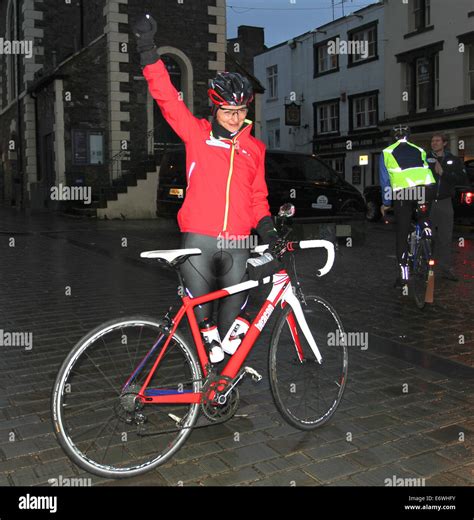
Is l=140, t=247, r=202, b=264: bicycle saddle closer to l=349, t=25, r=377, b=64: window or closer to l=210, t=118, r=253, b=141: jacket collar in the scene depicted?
l=210, t=118, r=253, b=141: jacket collar

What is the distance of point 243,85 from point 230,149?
359 mm

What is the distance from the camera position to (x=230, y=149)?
3502 millimetres

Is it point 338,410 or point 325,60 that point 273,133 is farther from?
point 338,410

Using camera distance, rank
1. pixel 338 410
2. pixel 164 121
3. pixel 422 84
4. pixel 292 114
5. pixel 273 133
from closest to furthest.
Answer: pixel 338 410
pixel 164 121
pixel 422 84
pixel 292 114
pixel 273 133

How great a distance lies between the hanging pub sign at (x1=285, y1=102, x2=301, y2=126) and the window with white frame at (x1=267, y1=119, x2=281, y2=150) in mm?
2778

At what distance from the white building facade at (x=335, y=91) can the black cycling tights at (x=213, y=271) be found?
1110 inches

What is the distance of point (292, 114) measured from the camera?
35375 mm

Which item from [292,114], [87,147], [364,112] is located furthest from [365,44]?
[87,147]

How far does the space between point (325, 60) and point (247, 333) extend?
33318 millimetres

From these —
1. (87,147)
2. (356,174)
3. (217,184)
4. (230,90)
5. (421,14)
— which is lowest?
(217,184)

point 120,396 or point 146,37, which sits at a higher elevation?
point 146,37

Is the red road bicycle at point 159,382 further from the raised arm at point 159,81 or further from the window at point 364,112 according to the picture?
the window at point 364,112

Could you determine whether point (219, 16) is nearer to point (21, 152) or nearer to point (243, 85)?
point (21, 152)

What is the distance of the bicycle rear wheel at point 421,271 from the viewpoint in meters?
7.08
